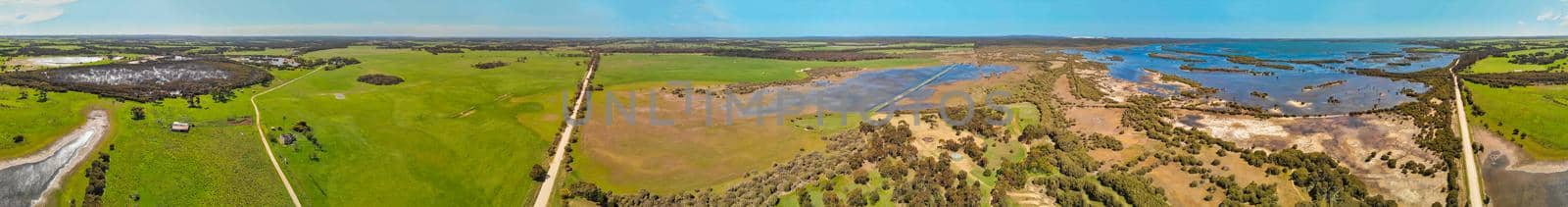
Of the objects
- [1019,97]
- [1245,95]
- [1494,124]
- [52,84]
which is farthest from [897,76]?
[52,84]

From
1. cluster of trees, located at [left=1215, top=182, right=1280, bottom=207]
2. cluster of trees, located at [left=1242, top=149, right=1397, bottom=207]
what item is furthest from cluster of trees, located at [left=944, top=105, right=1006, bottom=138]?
cluster of trees, located at [left=1215, top=182, right=1280, bottom=207]

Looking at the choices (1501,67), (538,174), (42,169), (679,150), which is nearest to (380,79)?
(42,169)

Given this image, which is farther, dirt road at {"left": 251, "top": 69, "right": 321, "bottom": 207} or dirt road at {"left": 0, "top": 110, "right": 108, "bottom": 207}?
dirt road at {"left": 251, "top": 69, "right": 321, "bottom": 207}

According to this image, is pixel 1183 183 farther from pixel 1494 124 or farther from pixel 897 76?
pixel 897 76

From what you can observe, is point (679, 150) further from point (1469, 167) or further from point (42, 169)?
point (1469, 167)

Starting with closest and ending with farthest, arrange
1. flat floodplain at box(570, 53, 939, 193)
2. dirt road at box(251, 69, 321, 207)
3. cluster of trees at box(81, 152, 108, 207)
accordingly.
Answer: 1. cluster of trees at box(81, 152, 108, 207)
2. dirt road at box(251, 69, 321, 207)
3. flat floodplain at box(570, 53, 939, 193)

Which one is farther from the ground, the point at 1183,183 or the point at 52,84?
the point at 52,84

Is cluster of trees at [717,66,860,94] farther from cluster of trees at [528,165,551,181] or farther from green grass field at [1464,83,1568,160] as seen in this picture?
green grass field at [1464,83,1568,160]

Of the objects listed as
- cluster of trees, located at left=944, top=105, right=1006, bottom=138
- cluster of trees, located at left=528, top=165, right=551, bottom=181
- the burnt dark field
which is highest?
the burnt dark field
